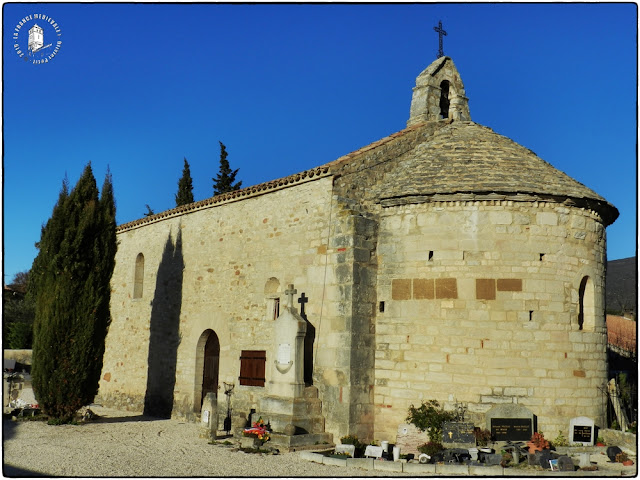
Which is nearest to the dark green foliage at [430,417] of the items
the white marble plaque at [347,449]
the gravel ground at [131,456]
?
the white marble plaque at [347,449]

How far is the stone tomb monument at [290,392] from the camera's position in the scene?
1174 centimetres

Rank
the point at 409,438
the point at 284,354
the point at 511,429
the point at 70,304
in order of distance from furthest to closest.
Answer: the point at 70,304, the point at 284,354, the point at 409,438, the point at 511,429

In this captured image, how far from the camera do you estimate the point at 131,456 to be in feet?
34.7

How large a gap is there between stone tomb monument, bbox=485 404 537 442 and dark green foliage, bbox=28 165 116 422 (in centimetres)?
892

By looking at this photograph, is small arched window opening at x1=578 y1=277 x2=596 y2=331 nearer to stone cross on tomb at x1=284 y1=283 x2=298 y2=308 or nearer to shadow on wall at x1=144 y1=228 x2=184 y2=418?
stone cross on tomb at x1=284 y1=283 x2=298 y2=308

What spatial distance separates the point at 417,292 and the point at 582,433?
385 centimetres

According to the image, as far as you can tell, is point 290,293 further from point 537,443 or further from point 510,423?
point 537,443

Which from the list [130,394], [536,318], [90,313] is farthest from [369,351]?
[130,394]

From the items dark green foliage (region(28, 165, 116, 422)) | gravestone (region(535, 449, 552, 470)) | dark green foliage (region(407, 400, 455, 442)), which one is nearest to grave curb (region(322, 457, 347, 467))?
dark green foliage (region(407, 400, 455, 442))

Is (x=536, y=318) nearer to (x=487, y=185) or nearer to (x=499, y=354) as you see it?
(x=499, y=354)

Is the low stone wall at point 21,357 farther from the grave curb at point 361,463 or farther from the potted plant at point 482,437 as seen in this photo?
the potted plant at point 482,437

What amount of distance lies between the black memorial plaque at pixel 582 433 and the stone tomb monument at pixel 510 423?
0.76 m

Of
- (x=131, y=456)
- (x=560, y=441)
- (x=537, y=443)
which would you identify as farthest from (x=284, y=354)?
(x=560, y=441)

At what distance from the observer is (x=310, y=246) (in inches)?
516
